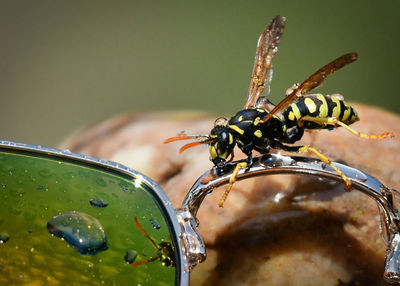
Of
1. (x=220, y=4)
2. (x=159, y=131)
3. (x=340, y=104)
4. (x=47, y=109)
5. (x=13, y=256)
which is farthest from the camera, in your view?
(x=220, y=4)

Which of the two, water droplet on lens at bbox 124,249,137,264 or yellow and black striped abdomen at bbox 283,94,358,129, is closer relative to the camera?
water droplet on lens at bbox 124,249,137,264

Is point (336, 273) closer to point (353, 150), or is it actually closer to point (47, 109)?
point (353, 150)

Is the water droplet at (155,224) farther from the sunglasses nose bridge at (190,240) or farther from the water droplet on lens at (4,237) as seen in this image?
the water droplet on lens at (4,237)

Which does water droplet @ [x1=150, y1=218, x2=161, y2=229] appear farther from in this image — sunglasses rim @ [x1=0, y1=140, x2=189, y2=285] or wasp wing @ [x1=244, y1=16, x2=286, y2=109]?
wasp wing @ [x1=244, y1=16, x2=286, y2=109]

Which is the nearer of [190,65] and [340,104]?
[340,104]

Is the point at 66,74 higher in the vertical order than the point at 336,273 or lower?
higher

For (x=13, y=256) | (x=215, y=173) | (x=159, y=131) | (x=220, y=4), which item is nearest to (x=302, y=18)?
(x=220, y=4)

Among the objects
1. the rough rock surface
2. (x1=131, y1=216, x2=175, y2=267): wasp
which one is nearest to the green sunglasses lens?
(x1=131, y1=216, x2=175, y2=267): wasp

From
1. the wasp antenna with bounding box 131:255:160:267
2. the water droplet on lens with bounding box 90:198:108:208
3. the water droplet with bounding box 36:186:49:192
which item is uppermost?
the water droplet with bounding box 36:186:49:192
